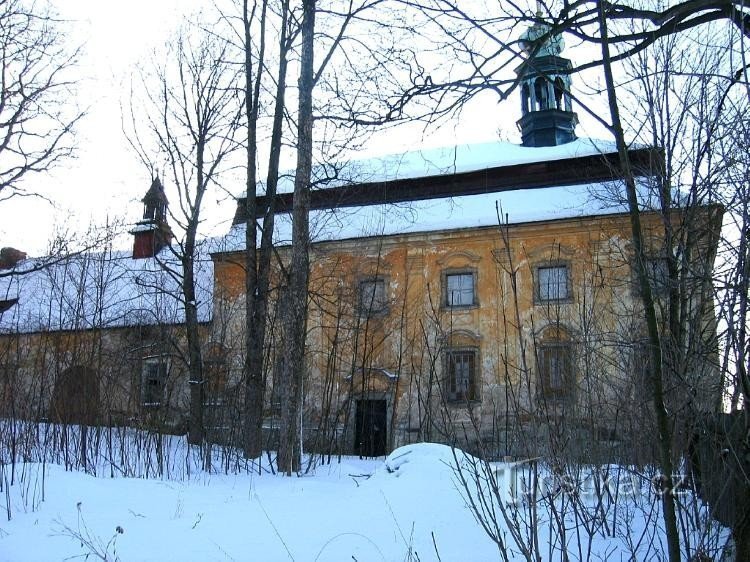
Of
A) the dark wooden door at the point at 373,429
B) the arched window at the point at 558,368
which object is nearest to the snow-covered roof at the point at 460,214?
the dark wooden door at the point at 373,429

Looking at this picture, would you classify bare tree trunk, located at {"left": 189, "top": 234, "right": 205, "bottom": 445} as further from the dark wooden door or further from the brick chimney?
the brick chimney

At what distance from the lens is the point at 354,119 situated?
4.53 m

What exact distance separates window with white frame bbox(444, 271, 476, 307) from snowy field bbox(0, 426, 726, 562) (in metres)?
13.1

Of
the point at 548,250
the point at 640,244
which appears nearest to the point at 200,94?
the point at 548,250

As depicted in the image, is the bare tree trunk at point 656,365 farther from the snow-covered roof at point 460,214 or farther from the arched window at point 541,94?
the arched window at point 541,94

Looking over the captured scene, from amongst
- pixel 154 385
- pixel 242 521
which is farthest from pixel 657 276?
pixel 154 385

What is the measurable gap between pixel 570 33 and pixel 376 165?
21.5 meters

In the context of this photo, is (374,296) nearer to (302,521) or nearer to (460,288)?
(460,288)

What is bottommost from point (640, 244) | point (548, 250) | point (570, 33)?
point (640, 244)

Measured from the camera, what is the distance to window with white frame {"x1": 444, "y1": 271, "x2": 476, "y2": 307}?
20112 mm

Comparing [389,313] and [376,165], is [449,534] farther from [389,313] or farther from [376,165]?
[376,165]

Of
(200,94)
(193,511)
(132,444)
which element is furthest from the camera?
(200,94)

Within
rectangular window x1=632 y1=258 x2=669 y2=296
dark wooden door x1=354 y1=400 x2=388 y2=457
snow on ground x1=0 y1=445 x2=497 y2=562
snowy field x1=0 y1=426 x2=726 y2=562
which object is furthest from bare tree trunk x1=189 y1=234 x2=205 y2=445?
rectangular window x1=632 y1=258 x2=669 y2=296

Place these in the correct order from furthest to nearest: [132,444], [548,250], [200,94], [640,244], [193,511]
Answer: [548,250] < [200,94] < [132,444] < [193,511] < [640,244]
